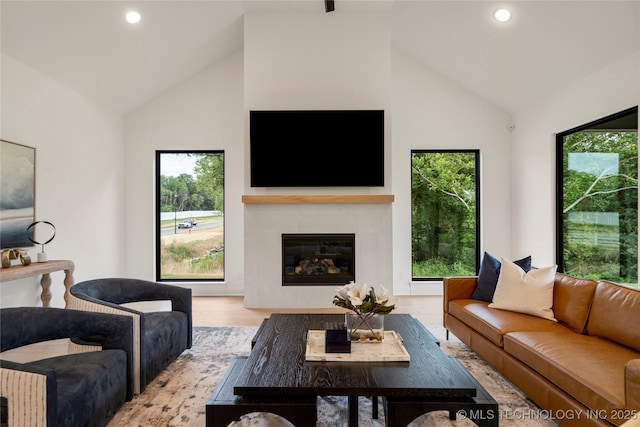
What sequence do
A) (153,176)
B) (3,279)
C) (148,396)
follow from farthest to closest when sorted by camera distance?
(153,176)
(3,279)
(148,396)

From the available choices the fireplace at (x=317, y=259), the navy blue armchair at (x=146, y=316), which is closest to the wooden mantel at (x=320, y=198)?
the fireplace at (x=317, y=259)

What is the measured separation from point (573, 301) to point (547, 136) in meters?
2.69

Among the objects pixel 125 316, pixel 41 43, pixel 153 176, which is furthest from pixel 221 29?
pixel 125 316

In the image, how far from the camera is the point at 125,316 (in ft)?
7.52

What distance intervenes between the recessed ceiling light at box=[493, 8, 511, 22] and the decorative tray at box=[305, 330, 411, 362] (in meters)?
3.47

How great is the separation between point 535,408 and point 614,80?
320 cm

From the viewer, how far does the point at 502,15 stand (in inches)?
149

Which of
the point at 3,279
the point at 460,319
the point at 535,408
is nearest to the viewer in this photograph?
the point at 535,408

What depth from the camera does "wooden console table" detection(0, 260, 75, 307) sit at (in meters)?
3.05

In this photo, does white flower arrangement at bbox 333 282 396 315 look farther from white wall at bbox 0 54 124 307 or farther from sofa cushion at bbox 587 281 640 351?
white wall at bbox 0 54 124 307

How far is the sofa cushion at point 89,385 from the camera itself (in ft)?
5.65

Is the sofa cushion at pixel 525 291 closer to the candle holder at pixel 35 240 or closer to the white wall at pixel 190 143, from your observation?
→ the white wall at pixel 190 143

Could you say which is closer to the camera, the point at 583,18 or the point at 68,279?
the point at 583,18

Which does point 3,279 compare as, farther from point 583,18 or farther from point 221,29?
point 583,18
